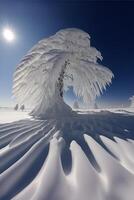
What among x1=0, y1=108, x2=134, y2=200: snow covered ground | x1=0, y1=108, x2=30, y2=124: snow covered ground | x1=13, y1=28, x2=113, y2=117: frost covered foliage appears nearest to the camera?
x1=0, y1=108, x2=134, y2=200: snow covered ground

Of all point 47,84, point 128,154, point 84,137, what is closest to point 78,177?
point 128,154

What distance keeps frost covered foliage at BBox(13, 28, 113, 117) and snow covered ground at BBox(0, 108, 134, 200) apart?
5741 mm

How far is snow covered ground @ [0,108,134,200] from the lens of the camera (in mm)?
2816

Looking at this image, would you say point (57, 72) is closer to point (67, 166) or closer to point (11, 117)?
point (11, 117)

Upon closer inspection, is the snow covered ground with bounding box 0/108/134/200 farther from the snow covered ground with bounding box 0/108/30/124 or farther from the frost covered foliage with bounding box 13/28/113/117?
the frost covered foliage with bounding box 13/28/113/117

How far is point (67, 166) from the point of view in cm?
367

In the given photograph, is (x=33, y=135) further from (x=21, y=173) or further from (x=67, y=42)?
(x=67, y=42)

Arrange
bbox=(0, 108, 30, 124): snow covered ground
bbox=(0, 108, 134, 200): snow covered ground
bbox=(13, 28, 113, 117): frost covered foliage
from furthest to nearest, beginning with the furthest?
bbox=(13, 28, 113, 117): frost covered foliage < bbox=(0, 108, 30, 124): snow covered ground < bbox=(0, 108, 134, 200): snow covered ground

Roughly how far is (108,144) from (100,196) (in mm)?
2238

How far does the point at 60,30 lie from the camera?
12.9 m

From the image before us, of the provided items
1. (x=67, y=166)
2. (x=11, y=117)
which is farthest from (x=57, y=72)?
(x=67, y=166)

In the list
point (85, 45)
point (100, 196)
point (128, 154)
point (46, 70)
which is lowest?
point (100, 196)

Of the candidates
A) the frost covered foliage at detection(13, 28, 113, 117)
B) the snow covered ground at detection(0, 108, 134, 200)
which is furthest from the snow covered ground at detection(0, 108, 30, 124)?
the snow covered ground at detection(0, 108, 134, 200)

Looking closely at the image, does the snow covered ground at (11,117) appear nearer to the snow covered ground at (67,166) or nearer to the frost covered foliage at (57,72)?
the frost covered foliage at (57,72)
